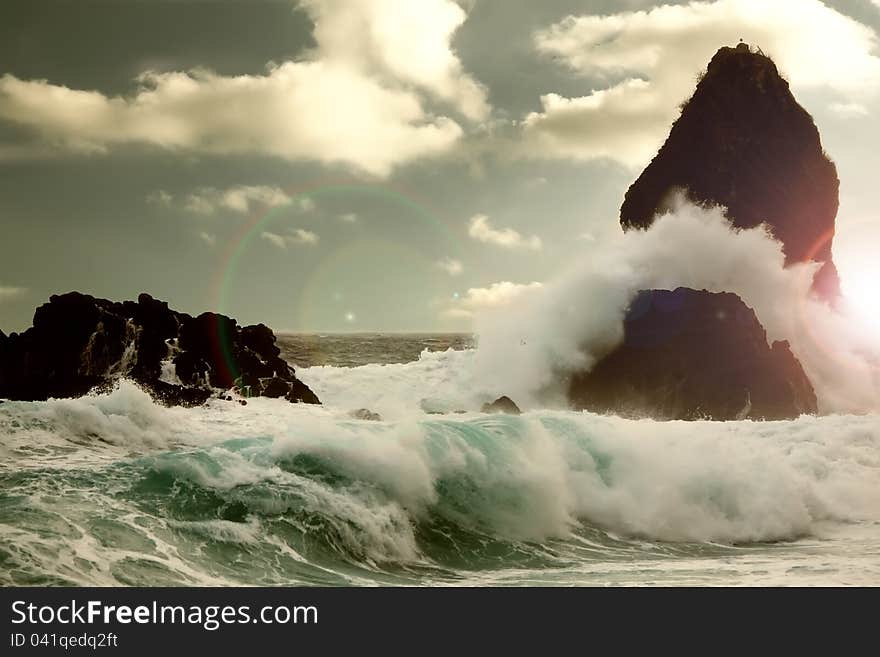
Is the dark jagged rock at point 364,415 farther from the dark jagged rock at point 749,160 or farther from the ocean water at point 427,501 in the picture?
the dark jagged rock at point 749,160

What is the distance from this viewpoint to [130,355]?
78.0 feet

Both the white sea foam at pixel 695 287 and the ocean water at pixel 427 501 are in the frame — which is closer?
the ocean water at pixel 427 501

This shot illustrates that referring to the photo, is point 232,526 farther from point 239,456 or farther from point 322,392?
point 322,392

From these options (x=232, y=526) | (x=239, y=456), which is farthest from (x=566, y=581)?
(x=239, y=456)

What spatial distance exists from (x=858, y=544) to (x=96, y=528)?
12.2 meters

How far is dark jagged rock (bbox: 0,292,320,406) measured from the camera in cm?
2261

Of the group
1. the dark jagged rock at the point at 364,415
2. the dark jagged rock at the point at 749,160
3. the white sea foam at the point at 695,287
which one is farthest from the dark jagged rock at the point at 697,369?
the dark jagged rock at the point at 749,160

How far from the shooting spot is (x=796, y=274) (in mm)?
44000

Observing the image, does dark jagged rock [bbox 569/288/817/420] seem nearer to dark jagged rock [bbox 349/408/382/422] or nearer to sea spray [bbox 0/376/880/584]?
sea spray [bbox 0/376/880/584]

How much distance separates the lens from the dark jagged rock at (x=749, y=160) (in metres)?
44.7

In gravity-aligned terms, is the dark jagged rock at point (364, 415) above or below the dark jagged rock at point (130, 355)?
below

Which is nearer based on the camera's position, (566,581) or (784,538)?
(566,581)

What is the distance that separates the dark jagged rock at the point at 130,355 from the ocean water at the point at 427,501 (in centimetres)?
508

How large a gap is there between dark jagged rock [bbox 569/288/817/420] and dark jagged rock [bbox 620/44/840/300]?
43.3ft
